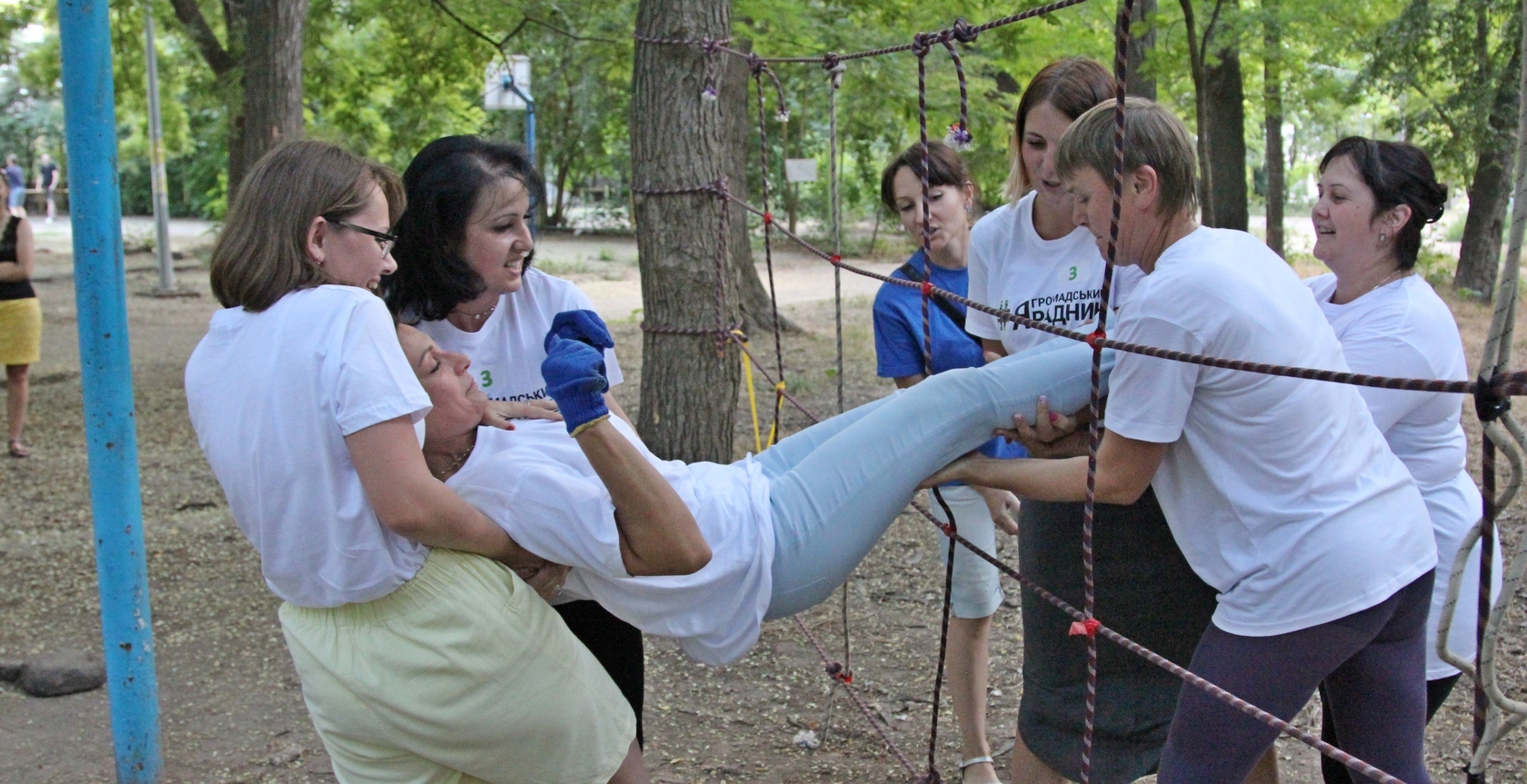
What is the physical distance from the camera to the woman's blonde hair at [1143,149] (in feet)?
5.23

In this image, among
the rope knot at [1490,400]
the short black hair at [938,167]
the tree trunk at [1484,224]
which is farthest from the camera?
the tree trunk at [1484,224]

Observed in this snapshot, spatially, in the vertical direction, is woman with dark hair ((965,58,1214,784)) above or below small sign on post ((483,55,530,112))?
below

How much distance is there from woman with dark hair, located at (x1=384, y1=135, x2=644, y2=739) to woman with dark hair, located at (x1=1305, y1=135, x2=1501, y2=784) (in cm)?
120

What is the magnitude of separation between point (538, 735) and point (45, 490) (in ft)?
15.5

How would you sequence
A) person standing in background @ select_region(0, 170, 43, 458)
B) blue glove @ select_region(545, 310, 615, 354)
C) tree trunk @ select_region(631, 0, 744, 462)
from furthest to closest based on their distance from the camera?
person standing in background @ select_region(0, 170, 43, 458) < tree trunk @ select_region(631, 0, 744, 462) < blue glove @ select_region(545, 310, 615, 354)

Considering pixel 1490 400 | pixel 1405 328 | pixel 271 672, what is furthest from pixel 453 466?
pixel 271 672

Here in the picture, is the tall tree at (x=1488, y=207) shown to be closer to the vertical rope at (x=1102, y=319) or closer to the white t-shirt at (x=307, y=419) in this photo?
the vertical rope at (x=1102, y=319)

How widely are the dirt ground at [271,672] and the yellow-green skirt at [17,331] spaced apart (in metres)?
0.50

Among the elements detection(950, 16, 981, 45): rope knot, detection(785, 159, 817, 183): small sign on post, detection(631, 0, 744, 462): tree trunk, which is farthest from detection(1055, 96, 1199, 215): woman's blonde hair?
detection(785, 159, 817, 183): small sign on post

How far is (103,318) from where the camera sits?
8.68 ft

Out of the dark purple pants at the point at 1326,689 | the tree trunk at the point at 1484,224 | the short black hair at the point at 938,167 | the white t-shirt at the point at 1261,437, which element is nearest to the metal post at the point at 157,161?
the short black hair at the point at 938,167

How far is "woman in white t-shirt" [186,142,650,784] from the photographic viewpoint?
1565 millimetres

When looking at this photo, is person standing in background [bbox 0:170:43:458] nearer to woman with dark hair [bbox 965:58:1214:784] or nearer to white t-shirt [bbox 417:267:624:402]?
white t-shirt [bbox 417:267:624:402]

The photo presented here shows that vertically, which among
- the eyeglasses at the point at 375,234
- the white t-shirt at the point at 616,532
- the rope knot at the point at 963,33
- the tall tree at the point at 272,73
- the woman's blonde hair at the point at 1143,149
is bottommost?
the white t-shirt at the point at 616,532
